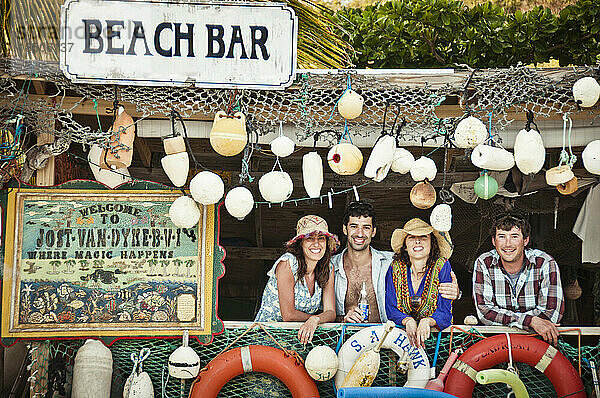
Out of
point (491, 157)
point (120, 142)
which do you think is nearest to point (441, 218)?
point (491, 157)

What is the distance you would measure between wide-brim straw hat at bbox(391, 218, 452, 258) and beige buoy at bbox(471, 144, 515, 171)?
771mm

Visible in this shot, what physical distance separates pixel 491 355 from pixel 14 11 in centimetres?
429

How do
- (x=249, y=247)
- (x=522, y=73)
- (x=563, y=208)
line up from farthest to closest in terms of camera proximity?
(x=249, y=247) → (x=563, y=208) → (x=522, y=73)

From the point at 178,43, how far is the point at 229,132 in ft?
2.21

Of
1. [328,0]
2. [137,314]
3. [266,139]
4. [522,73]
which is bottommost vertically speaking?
[137,314]

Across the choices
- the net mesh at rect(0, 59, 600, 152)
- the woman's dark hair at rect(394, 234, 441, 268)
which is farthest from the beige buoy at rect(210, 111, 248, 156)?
the woman's dark hair at rect(394, 234, 441, 268)

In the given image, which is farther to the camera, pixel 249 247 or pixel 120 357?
pixel 249 247

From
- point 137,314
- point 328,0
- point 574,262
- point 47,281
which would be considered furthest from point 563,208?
point 328,0

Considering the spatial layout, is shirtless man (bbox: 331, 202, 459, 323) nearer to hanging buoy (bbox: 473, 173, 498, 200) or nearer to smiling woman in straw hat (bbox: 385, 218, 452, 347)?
smiling woman in straw hat (bbox: 385, 218, 452, 347)

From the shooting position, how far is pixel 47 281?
4.85 m

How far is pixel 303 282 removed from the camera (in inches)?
Result: 205

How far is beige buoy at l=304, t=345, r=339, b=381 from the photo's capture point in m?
4.72

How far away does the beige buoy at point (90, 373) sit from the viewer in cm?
472

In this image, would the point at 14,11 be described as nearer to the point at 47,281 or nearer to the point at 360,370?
the point at 47,281
